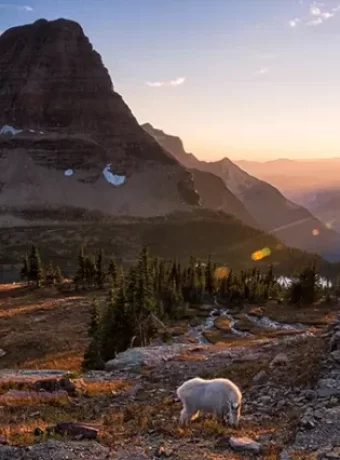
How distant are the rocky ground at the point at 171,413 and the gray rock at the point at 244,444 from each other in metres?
0.03

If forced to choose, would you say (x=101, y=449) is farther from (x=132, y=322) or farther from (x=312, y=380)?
(x=132, y=322)

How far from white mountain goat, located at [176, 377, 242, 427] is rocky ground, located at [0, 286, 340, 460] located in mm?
401

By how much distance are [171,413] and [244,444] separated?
5.08 meters

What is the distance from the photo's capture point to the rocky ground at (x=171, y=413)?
42.2 ft

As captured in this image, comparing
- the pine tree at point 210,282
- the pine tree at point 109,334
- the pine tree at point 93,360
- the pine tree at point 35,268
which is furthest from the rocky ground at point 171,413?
the pine tree at point 35,268

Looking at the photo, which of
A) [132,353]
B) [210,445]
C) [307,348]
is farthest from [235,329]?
[210,445]

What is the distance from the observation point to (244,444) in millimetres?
13086

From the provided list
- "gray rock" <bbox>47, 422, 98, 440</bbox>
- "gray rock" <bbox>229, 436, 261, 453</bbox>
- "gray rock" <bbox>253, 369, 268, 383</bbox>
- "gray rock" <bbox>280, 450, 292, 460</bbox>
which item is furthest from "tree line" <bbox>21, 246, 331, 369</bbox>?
"gray rock" <bbox>280, 450, 292, 460</bbox>

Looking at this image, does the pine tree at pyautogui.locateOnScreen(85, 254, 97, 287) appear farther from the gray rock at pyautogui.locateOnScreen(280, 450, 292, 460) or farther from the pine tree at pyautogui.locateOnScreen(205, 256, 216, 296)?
the gray rock at pyautogui.locateOnScreen(280, 450, 292, 460)

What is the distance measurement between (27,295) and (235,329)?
5146 cm

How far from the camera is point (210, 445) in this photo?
13.3 meters

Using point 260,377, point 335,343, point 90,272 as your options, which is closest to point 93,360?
point 260,377

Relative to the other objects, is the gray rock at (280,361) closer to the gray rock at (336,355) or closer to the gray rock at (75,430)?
the gray rock at (336,355)

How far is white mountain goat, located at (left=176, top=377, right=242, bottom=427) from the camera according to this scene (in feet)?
50.5
